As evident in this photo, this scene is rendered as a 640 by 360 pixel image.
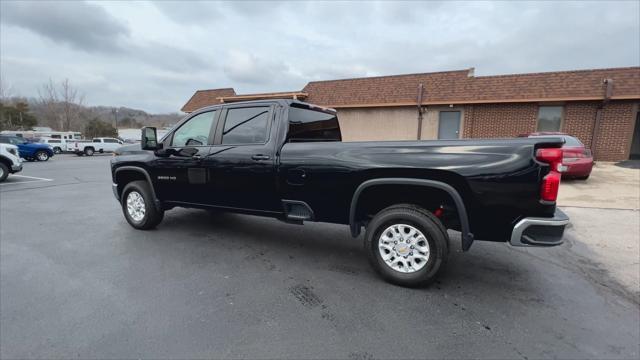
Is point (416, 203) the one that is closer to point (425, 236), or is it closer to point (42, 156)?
point (425, 236)

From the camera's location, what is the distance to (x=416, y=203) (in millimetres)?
3365

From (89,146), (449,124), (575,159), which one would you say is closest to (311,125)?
(575,159)

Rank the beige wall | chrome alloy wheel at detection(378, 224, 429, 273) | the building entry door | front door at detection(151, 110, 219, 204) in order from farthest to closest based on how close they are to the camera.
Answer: the beige wall < the building entry door < front door at detection(151, 110, 219, 204) < chrome alloy wheel at detection(378, 224, 429, 273)

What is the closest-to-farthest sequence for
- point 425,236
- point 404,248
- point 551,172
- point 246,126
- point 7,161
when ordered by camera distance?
point 551,172, point 425,236, point 404,248, point 246,126, point 7,161

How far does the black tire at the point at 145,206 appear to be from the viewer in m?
4.78

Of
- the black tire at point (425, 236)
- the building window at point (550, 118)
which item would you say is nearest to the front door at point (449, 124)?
the building window at point (550, 118)

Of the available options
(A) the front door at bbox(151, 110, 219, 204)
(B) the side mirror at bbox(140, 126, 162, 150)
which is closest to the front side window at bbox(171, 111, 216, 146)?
(A) the front door at bbox(151, 110, 219, 204)

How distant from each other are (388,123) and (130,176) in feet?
45.5

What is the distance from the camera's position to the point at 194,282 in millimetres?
3275

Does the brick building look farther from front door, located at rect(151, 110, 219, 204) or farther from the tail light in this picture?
the tail light

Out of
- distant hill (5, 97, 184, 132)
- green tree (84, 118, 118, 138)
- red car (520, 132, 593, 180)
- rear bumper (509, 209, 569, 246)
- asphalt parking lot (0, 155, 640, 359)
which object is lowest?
asphalt parking lot (0, 155, 640, 359)

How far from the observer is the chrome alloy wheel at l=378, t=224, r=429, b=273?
3078 millimetres

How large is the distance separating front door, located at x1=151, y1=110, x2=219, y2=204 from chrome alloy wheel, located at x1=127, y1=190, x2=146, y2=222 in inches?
19.3

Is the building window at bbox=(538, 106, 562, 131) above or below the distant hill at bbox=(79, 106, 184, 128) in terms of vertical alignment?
below
